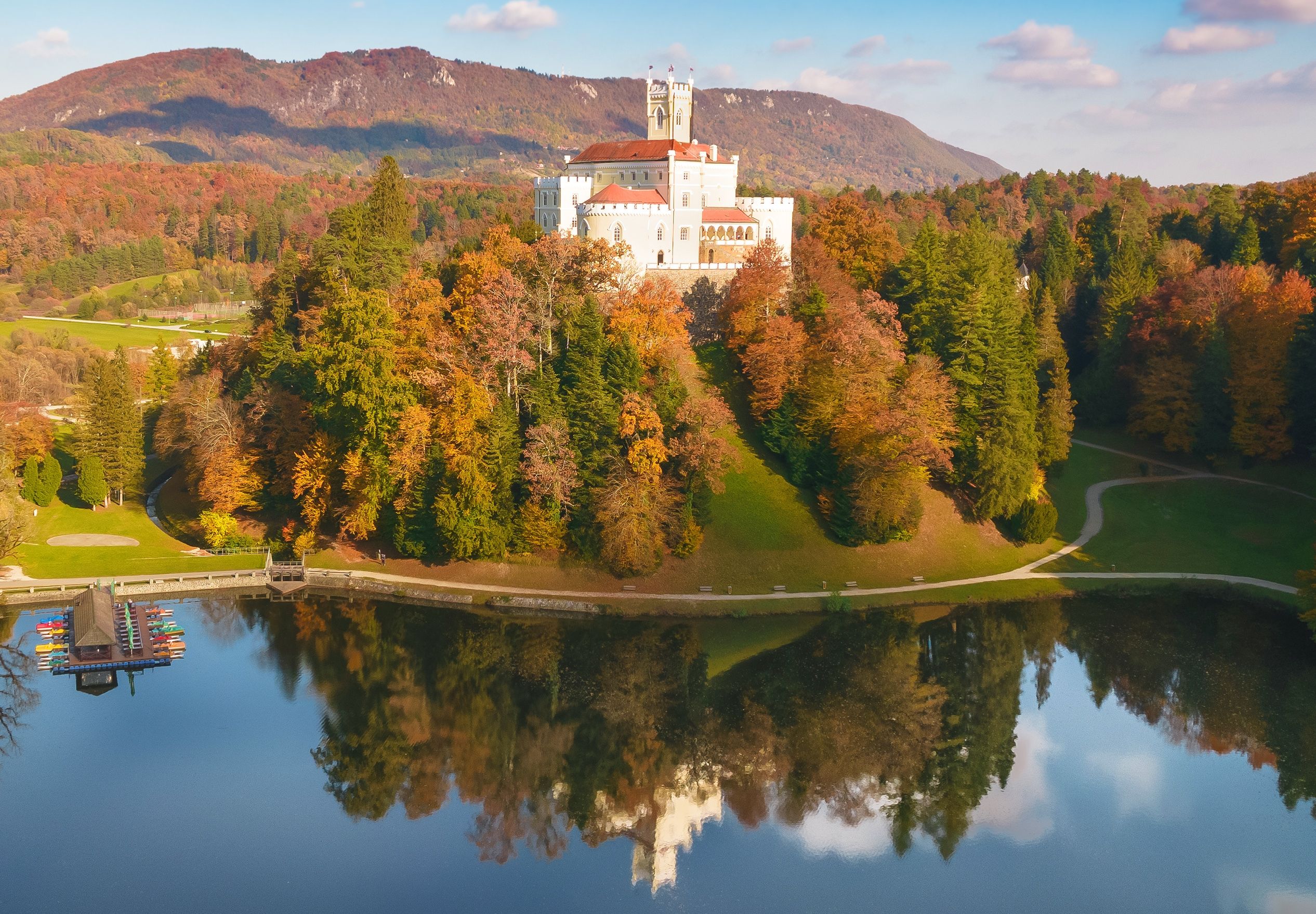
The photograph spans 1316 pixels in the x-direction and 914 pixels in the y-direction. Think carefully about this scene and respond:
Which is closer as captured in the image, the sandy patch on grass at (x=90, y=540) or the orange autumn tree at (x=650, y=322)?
the orange autumn tree at (x=650, y=322)

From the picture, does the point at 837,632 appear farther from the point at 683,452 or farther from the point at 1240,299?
the point at 1240,299

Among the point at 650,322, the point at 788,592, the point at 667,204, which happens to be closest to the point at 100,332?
the point at 667,204

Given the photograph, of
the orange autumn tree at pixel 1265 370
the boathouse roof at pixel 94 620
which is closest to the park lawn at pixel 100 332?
the boathouse roof at pixel 94 620

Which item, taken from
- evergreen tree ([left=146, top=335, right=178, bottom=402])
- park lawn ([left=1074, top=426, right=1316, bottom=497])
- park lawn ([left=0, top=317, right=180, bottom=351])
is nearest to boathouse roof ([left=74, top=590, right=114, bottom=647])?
evergreen tree ([left=146, top=335, right=178, bottom=402])

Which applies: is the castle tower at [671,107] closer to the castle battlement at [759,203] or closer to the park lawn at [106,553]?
the castle battlement at [759,203]

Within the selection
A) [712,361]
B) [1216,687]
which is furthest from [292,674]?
[1216,687]
